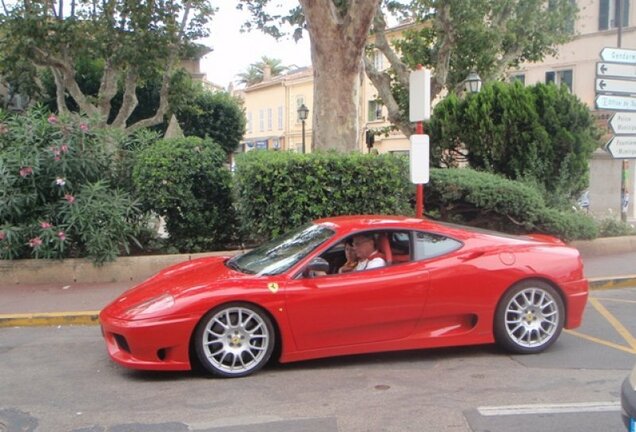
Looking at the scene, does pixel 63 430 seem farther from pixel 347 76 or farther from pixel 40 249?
pixel 347 76

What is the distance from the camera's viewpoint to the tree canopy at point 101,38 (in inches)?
690

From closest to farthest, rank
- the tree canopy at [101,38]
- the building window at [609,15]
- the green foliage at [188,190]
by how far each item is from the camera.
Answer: the green foliage at [188,190]
the tree canopy at [101,38]
the building window at [609,15]

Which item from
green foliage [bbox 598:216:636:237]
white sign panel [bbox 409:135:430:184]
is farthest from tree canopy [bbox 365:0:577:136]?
white sign panel [bbox 409:135:430:184]

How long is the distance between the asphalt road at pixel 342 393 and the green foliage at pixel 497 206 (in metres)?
4.54

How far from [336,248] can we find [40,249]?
5.33m

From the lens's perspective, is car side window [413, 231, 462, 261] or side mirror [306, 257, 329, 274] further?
car side window [413, 231, 462, 261]


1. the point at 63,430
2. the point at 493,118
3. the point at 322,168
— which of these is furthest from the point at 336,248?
the point at 493,118

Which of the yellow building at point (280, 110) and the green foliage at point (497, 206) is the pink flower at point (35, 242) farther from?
the yellow building at point (280, 110)

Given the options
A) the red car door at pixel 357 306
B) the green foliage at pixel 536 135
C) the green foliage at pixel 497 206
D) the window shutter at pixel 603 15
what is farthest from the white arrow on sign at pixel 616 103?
the window shutter at pixel 603 15

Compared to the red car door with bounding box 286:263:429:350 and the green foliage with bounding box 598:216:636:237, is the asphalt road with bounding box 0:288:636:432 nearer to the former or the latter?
the red car door with bounding box 286:263:429:350

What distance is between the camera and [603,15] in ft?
94.2

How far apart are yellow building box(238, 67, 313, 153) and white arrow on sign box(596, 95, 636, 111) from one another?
34419 millimetres

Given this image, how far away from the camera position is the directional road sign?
1112 centimetres

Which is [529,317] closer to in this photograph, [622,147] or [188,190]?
[188,190]
